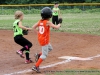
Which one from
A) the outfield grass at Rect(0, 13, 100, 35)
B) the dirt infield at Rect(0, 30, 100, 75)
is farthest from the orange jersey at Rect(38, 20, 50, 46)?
the outfield grass at Rect(0, 13, 100, 35)

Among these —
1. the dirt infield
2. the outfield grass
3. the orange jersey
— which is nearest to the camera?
the orange jersey

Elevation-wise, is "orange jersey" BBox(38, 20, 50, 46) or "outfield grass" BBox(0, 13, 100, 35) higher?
"orange jersey" BBox(38, 20, 50, 46)

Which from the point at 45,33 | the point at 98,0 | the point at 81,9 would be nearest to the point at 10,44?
the point at 45,33

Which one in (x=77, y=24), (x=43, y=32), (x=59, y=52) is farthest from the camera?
(x=77, y=24)

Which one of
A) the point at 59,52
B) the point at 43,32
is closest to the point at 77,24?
the point at 59,52

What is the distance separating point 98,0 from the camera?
185 ft

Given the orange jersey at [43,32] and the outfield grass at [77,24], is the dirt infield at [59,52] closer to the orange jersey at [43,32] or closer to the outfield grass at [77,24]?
the orange jersey at [43,32]

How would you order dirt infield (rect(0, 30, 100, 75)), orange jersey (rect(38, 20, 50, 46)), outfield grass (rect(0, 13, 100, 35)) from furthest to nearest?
outfield grass (rect(0, 13, 100, 35)) → dirt infield (rect(0, 30, 100, 75)) → orange jersey (rect(38, 20, 50, 46))

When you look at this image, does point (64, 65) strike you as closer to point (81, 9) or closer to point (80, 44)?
point (80, 44)

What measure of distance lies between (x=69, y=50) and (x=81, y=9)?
3569 cm

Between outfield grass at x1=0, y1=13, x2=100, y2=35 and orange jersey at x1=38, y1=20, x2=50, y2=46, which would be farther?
outfield grass at x1=0, y1=13, x2=100, y2=35

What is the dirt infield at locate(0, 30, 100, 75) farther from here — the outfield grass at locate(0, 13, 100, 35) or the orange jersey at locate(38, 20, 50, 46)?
the outfield grass at locate(0, 13, 100, 35)

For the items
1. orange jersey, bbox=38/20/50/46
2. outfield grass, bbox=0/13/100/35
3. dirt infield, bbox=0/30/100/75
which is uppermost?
orange jersey, bbox=38/20/50/46

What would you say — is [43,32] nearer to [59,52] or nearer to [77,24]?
[59,52]
